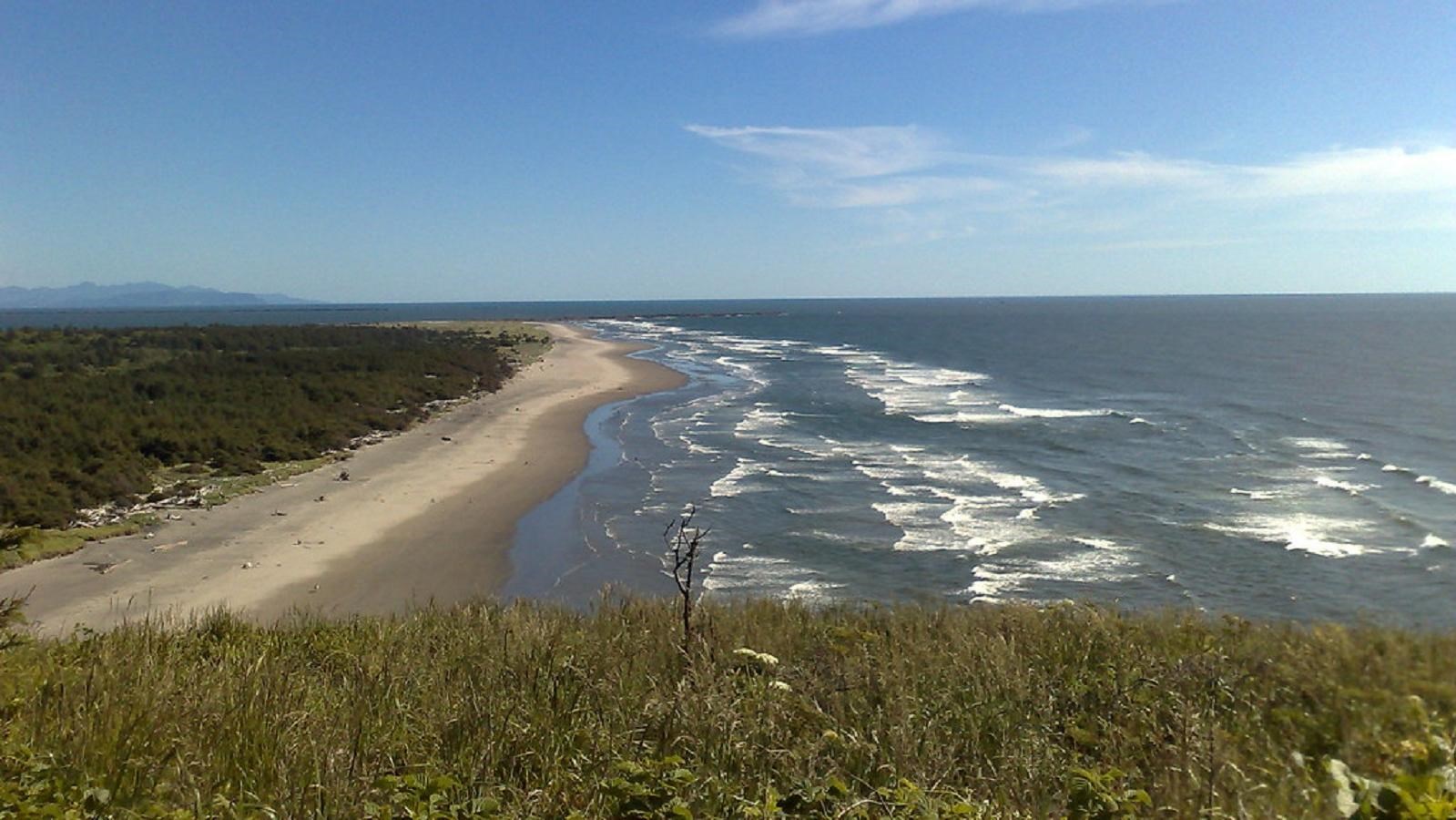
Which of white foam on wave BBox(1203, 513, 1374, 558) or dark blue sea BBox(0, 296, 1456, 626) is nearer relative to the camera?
dark blue sea BBox(0, 296, 1456, 626)

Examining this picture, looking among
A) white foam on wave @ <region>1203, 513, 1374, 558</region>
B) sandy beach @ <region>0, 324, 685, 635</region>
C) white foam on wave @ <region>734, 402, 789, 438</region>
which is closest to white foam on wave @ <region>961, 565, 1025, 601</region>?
white foam on wave @ <region>1203, 513, 1374, 558</region>

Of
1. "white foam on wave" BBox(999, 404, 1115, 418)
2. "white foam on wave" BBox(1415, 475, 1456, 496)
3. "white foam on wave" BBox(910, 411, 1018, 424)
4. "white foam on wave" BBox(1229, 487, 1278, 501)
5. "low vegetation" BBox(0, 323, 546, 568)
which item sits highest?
"low vegetation" BBox(0, 323, 546, 568)

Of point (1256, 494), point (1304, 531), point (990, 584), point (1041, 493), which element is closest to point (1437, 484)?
point (1256, 494)

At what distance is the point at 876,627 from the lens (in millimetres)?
8680

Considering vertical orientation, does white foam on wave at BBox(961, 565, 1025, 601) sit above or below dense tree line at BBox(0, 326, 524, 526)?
below

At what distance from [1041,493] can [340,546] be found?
57.4 ft

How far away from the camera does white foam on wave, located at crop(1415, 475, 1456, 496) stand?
24422mm

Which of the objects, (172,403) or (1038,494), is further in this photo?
(172,403)

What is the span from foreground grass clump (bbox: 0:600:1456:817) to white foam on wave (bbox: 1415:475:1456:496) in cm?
2387

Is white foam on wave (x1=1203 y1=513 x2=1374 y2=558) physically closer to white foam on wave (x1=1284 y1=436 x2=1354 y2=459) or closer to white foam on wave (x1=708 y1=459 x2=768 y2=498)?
white foam on wave (x1=1284 y1=436 x2=1354 y2=459)

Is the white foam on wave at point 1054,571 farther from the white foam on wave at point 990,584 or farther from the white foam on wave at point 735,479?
the white foam on wave at point 735,479

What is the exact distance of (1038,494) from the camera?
24.0 m

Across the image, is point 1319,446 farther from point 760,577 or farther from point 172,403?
point 172,403

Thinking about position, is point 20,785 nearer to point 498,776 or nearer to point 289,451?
point 498,776
